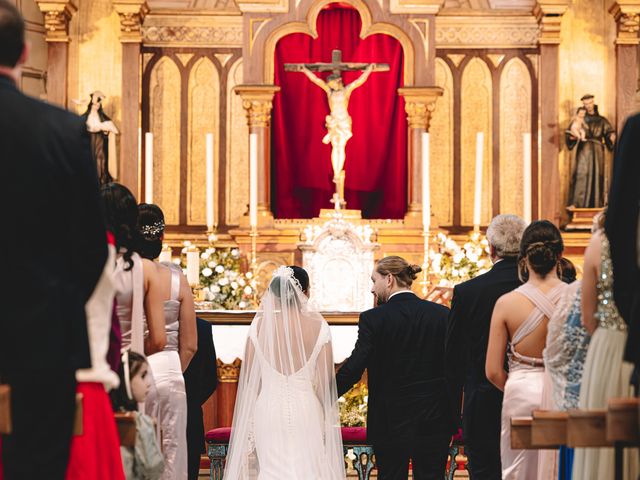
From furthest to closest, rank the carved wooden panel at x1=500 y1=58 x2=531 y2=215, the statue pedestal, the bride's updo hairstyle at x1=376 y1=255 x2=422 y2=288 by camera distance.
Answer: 1. the carved wooden panel at x1=500 y1=58 x2=531 y2=215
2. the statue pedestal
3. the bride's updo hairstyle at x1=376 y1=255 x2=422 y2=288

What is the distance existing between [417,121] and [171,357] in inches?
260

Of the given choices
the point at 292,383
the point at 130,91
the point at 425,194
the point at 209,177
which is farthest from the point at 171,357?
the point at 130,91

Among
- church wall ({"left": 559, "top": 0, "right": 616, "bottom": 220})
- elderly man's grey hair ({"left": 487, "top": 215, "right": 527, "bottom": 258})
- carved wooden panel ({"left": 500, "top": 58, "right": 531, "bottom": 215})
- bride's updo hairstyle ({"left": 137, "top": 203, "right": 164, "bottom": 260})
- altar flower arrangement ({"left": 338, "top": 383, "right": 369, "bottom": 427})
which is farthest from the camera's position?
carved wooden panel ({"left": 500, "top": 58, "right": 531, "bottom": 215})

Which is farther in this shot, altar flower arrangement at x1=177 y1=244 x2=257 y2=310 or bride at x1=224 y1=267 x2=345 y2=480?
altar flower arrangement at x1=177 y1=244 x2=257 y2=310

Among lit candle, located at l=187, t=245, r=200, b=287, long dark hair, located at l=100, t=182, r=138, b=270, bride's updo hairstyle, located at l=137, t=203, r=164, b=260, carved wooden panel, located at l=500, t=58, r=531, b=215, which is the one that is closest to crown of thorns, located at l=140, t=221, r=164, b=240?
bride's updo hairstyle, located at l=137, t=203, r=164, b=260

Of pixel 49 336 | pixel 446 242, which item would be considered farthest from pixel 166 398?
pixel 446 242

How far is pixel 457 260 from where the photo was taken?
9930mm

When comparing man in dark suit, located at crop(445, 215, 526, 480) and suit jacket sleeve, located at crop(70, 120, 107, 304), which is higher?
suit jacket sleeve, located at crop(70, 120, 107, 304)

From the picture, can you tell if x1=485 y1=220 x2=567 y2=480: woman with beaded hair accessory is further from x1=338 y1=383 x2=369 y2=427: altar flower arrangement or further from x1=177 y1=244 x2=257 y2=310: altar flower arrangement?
x1=177 y1=244 x2=257 y2=310: altar flower arrangement

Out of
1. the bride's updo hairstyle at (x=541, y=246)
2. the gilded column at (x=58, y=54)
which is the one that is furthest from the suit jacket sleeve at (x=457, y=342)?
the gilded column at (x=58, y=54)

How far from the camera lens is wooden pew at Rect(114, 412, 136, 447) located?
374cm

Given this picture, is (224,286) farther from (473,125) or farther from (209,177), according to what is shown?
(473,125)

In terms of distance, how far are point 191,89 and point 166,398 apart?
24.5 feet

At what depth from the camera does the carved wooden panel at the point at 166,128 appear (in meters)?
12.2
